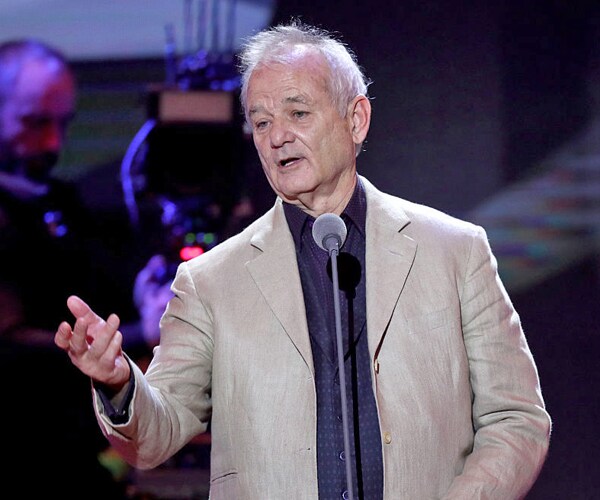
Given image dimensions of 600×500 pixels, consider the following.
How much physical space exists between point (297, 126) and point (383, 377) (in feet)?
2.00

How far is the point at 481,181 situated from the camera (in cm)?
372

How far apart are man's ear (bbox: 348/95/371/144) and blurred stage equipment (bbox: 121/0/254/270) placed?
1449 millimetres

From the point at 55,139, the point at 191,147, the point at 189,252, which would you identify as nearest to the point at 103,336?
the point at 189,252

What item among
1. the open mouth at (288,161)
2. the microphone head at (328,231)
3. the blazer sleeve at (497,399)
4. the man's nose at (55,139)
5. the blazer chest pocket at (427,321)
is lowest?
the man's nose at (55,139)

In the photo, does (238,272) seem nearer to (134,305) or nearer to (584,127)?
(134,305)

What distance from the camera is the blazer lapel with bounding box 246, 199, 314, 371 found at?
6.53ft

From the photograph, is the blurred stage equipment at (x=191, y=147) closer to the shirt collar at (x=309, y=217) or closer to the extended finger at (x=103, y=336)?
the shirt collar at (x=309, y=217)

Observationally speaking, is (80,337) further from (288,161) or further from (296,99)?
(296,99)

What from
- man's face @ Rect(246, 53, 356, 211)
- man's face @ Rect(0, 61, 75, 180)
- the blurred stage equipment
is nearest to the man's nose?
man's face @ Rect(0, 61, 75, 180)

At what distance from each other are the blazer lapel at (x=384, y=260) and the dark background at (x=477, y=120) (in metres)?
1.60

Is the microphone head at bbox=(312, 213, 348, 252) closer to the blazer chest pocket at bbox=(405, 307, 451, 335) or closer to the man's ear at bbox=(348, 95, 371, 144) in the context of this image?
the blazer chest pocket at bbox=(405, 307, 451, 335)

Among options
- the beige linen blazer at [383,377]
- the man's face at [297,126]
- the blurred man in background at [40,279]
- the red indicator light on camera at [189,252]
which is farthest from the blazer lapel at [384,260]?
the blurred man in background at [40,279]

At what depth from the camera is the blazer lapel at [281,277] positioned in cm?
199

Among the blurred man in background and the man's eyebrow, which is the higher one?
the man's eyebrow
